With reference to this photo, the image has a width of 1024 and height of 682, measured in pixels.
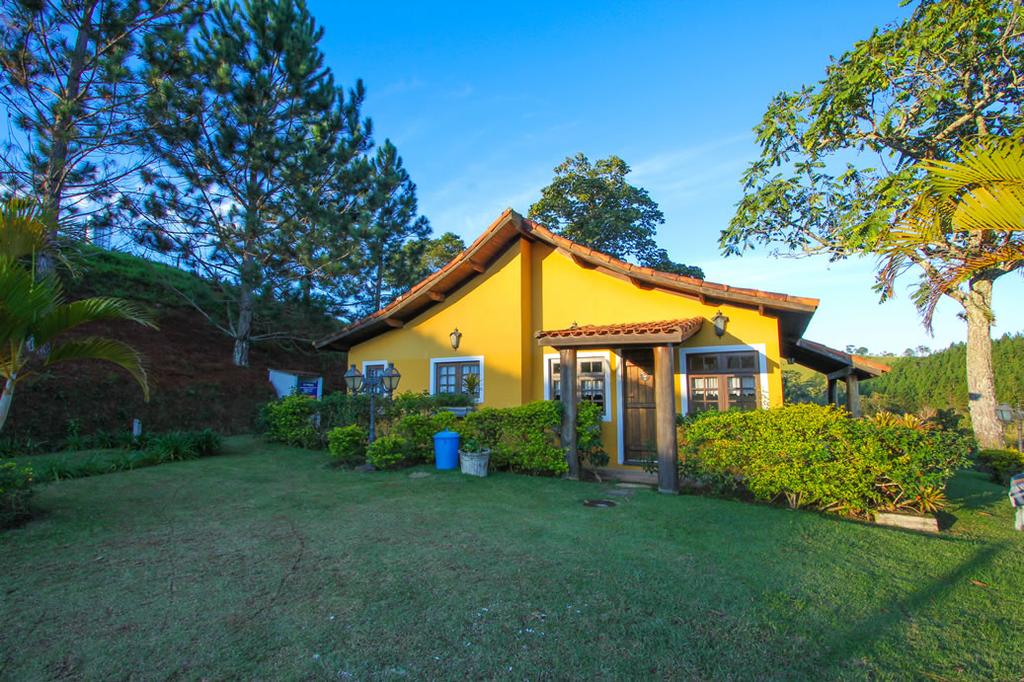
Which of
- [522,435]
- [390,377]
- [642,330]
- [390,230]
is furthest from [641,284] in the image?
[390,230]

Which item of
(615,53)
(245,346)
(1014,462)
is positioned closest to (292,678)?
(615,53)

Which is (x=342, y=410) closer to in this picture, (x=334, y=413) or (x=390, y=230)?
(x=334, y=413)

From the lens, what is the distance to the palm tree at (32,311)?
453 cm

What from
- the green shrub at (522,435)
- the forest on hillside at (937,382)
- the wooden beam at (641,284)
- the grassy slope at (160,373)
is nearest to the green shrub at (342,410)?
the green shrub at (522,435)

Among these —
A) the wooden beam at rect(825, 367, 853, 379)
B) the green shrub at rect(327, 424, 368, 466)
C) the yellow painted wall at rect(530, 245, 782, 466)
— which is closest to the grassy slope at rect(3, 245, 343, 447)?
the green shrub at rect(327, 424, 368, 466)

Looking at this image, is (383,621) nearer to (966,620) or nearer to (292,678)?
(292,678)

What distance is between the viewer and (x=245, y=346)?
16766 millimetres

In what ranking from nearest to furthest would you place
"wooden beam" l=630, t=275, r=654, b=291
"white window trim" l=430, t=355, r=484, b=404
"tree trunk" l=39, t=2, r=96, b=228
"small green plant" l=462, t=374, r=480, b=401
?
1. "wooden beam" l=630, t=275, r=654, b=291
2. "small green plant" l=462, t=374, r=480, b=401
3. "white window trim" l=430, t=355, r=484, b=404
4. "tree trunk" l=39, t=2, r=96, b=228

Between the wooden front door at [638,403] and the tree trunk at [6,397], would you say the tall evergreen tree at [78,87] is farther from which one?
the wooden front door at [638,403]

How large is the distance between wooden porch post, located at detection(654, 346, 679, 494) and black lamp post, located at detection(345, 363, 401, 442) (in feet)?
16.3

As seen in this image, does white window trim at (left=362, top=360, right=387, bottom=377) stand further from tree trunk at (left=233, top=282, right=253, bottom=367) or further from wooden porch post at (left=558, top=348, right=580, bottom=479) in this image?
tree trunk at (left=233, top=282, right=253, bottom=367)

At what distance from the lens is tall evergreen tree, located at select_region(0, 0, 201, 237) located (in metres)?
11.8

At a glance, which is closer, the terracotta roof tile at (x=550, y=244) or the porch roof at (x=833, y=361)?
the terracotta roof tile at (x=550, y=244)

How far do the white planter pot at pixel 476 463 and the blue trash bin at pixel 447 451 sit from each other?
49 centimetres
